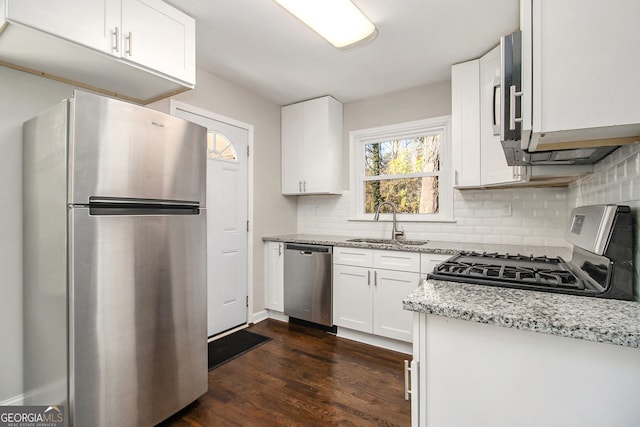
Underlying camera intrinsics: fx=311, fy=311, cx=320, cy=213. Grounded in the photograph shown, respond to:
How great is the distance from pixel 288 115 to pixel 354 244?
183cm

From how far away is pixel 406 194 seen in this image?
339 cm

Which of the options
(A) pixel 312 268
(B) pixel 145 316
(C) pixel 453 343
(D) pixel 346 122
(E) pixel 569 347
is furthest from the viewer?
(D) pixel 346 122

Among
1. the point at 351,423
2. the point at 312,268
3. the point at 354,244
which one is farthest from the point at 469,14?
the point at 351,423

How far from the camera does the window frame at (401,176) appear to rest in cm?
311

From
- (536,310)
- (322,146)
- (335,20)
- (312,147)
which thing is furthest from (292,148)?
(536,310)

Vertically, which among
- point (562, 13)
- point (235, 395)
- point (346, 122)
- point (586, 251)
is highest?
point (346, 122)

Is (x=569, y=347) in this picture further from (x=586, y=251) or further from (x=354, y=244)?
(x=354, y=244)

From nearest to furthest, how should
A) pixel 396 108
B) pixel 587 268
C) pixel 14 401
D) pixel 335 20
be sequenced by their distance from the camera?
pixel 587 268 < pixel 14 401 < pixel 335 20 < pixel 396 108

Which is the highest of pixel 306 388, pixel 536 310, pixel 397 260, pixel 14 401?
pixel 536 310

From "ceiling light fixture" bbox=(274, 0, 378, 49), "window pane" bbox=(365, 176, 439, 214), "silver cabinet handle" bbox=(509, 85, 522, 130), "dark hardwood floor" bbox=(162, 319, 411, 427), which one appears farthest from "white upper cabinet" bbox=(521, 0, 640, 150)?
"window pane" bbox=(365, 176, 439, 214)

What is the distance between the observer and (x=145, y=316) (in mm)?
1589

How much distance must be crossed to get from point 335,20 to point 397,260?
6.15 feet

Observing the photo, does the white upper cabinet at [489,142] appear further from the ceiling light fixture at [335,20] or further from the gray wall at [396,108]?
the ceiling light fixture at [335,20]

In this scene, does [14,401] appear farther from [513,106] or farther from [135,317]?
[513,106]
